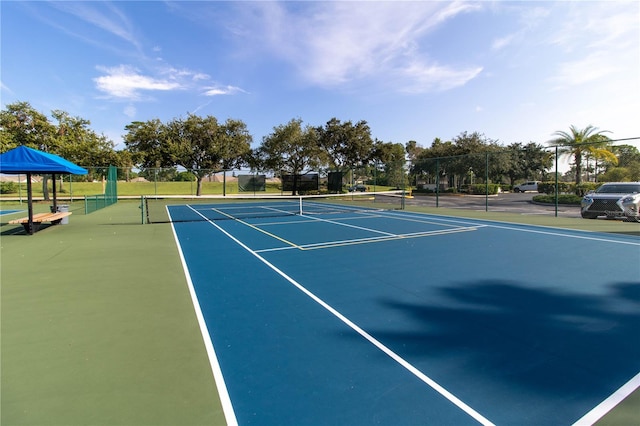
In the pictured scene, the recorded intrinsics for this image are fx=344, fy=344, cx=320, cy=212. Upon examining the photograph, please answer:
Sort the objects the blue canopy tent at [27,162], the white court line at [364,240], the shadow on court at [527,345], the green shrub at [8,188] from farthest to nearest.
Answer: the green shrub at [8,188], the blue canopy tent at [27,162], the white court line at [364,240], the shadow on court at [527,345]

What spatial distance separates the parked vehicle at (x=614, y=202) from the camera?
484 inches

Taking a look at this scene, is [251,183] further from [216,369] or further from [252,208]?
[216,369]

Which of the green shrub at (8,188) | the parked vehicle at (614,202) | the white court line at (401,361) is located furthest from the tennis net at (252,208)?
the green shrub at (8,188)

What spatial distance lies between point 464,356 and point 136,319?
363 centimetres

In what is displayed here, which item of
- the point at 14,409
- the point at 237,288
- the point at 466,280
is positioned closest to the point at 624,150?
the point at 466,280

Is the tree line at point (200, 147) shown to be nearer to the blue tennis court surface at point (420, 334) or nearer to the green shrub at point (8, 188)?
the green shrub at point (8, 188)

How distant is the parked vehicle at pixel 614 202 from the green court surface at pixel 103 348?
1316 cm

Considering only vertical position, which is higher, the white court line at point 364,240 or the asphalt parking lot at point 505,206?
the asphalt parking lot at point 505,206

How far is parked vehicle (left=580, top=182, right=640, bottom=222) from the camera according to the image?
12.3 m

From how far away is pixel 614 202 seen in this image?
12.8 metres

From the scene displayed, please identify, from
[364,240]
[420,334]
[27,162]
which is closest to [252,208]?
[27,162]

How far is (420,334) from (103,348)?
3189mm

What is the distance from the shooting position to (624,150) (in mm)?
15906

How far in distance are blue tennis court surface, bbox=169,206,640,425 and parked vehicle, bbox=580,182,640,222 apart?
670 centimetres
